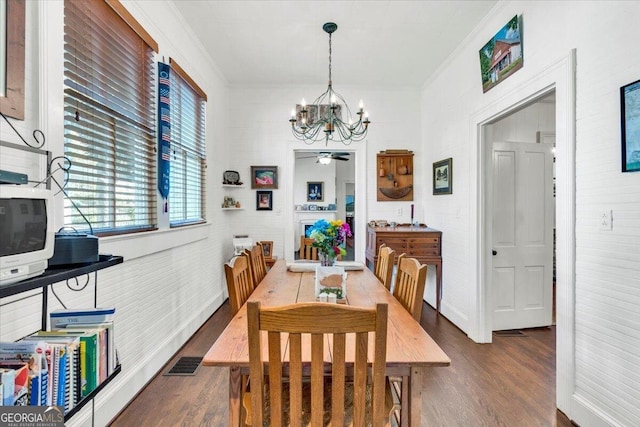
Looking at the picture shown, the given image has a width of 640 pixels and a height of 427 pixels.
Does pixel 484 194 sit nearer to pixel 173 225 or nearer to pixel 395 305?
pixel 395 305

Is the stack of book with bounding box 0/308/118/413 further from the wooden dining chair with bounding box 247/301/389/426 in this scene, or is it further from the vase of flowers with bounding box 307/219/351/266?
the vase of flowers with bounding box 307/219/351/266

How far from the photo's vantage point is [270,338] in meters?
1.07

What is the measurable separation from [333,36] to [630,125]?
8.25 ft

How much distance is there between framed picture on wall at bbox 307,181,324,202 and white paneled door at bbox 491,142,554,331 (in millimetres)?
5883

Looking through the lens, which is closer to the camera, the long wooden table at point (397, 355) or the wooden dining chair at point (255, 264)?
the long wooden table at point (397, 355)

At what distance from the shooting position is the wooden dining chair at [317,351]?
104cm

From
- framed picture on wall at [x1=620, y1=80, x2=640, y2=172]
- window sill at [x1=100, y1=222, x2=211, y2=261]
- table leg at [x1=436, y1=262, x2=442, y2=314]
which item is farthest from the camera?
table leg at [x1=436, y1=262, x2=442, y2=314]

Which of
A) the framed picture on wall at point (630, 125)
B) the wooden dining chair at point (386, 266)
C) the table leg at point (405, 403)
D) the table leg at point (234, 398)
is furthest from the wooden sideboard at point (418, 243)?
the table leg at point (234, 398)

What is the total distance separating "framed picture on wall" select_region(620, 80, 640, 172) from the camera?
1.57 metres

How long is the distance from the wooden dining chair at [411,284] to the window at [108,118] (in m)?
1.75

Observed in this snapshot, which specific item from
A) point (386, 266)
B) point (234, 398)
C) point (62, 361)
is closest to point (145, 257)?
point (62, 361)

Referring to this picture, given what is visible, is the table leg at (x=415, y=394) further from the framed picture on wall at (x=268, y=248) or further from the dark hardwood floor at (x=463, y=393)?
the framed picture on wall at (x=268, y=248)

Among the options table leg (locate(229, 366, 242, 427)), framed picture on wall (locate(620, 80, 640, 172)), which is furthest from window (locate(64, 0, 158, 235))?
framed picture on wall (locate(620, 80, 640, 172))

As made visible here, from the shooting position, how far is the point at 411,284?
1.85 meters
